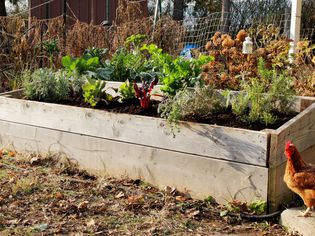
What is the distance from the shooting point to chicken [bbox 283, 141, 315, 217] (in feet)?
9.86

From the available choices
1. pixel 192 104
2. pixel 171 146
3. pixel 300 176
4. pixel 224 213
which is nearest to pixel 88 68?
pixel 192 104

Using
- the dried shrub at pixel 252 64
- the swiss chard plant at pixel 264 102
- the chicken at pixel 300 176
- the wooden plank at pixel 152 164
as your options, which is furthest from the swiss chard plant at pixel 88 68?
the chicken at pixel 300 176

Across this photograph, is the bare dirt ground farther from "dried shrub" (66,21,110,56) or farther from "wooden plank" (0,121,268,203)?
"dried shrub" (66,21,110,56)

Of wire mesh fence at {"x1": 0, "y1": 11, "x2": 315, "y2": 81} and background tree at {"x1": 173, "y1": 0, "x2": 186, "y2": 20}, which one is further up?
background tree at {"x1": 173, "y1": 0, "x2": 186, "y2": 20}

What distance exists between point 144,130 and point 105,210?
0.76m

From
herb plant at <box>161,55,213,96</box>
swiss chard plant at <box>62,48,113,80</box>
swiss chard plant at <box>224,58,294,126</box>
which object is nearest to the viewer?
swiss chard plant at <box>224,58,294,126</box>

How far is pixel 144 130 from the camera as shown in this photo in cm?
384

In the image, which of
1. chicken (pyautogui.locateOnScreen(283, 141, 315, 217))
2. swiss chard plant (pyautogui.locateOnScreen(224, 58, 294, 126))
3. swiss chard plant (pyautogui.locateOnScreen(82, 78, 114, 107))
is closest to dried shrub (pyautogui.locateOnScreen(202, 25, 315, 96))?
swiss chard plant (pyautogui.locateOnScreen(224, 58, 294, 126))

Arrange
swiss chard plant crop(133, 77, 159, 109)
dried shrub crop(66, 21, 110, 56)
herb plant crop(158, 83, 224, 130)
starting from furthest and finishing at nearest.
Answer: dried shrub crop(66, 21, 110, 56), swiss chard plant crop(133, 77, 159, 109), herb plant crop(158, 83, 224, 130)

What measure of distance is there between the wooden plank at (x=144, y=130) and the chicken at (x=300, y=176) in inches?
8.6

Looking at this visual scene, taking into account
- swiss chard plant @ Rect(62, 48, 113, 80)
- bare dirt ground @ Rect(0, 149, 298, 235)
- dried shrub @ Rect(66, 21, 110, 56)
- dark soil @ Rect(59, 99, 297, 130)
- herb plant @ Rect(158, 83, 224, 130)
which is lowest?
bare dirt ground @ Rect(0, 149, 298, 235)

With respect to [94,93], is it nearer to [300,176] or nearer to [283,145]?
[283,145]

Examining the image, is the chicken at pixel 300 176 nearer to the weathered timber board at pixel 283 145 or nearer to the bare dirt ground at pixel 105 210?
the weathered timber board at pixel 283 145

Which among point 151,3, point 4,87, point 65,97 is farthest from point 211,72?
point 151,3
